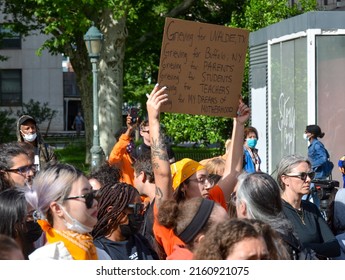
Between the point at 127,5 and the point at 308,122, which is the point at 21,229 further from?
the point at 127,5

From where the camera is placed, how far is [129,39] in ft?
114

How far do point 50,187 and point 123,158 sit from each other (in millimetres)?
5650

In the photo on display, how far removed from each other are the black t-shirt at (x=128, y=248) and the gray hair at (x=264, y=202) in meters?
0.61

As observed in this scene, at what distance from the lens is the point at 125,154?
11086 mm

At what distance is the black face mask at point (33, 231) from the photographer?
18.7 feet

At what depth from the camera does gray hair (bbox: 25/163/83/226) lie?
17.3ft

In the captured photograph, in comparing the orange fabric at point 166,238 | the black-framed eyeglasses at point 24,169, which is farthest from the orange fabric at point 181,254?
the black-framed eyeglasses at point 24,169

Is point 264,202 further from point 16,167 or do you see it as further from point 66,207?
point 16,167

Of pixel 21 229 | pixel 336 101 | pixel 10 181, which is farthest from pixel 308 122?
pixel 21 229

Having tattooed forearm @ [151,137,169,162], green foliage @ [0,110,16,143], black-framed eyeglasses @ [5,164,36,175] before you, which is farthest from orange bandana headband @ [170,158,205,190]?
green foliage @ [0,110,16,143]

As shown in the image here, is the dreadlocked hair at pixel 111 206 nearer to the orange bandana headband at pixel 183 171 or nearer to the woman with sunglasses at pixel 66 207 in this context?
the woman with sunglasses at pixel 66 207
